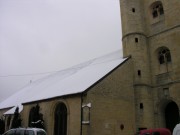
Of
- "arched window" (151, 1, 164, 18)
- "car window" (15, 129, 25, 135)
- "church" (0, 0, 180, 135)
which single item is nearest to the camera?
"car window" (15, 129, 25, 135)

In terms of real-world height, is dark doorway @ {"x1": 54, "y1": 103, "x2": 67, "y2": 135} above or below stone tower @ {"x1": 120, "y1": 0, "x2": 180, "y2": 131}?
below

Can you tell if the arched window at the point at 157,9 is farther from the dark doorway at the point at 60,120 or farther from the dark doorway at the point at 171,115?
the dark doorway at the point at 60,120

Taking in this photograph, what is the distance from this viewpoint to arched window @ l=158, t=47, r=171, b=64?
23.5 m

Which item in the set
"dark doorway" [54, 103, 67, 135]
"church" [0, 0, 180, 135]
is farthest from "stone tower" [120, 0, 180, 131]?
"dark doorway" [54, 103, 67, 135]

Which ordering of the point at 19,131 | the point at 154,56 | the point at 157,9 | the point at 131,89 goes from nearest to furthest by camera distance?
the point at 19,131, the point at 131,89, the point at 154,56, the point at 157,9

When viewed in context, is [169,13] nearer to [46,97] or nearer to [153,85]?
[153,85]

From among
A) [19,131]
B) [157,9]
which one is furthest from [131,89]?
[19,131]

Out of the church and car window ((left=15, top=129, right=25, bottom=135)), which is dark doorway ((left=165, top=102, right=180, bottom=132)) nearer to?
the church

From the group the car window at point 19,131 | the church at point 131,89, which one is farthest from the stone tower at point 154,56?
the car window at point 19,131

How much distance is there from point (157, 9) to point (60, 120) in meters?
15.9

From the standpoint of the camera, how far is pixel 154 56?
80.4 feet

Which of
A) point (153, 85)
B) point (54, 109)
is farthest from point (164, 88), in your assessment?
point (54, 109)

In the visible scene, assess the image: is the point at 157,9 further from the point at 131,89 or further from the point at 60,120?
the point at 60,120

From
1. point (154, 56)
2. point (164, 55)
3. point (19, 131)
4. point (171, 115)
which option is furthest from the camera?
point (154, 56)
